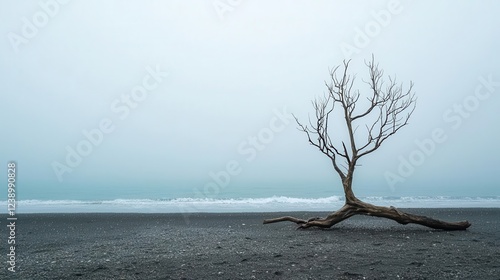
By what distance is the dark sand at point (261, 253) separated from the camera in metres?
6.59

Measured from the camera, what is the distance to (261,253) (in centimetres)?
812

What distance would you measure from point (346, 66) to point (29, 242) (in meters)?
12.2

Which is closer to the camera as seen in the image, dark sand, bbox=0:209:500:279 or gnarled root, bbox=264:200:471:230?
dark sand, bbox=0:209:500:279

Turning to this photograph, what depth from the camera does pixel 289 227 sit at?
510 inches

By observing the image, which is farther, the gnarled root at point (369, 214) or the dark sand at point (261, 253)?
the gnarled root at point (369, 214)

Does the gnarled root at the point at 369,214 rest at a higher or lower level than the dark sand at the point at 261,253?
higher

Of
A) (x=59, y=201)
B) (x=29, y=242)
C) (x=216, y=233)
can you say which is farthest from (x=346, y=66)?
(x=59, y=201)

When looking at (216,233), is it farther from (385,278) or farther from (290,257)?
(385,278)

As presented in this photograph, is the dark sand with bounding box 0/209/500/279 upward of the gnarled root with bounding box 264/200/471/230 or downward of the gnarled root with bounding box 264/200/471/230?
downward

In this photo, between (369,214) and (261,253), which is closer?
(261,253)

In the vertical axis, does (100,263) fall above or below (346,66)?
below

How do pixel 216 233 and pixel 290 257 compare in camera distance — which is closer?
pixel 290 257

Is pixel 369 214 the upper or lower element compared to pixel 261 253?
upper

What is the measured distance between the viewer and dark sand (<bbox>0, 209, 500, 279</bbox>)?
659cm
